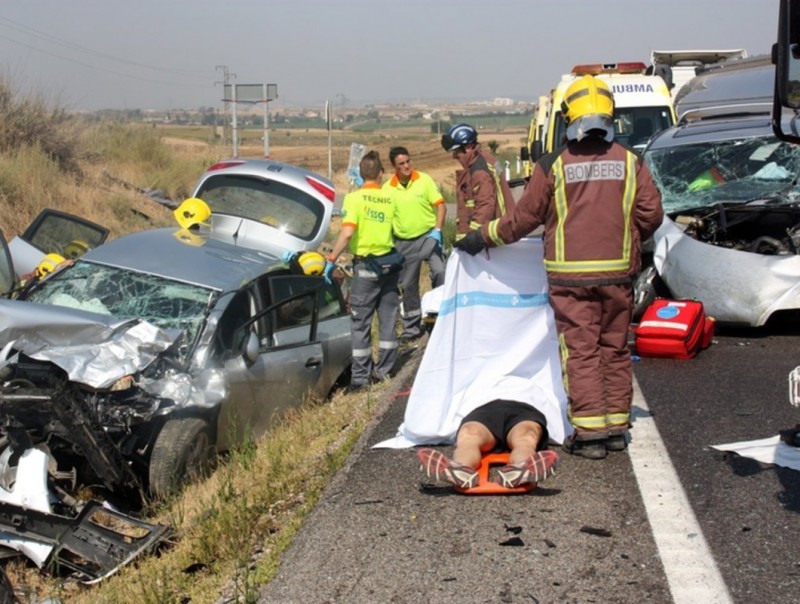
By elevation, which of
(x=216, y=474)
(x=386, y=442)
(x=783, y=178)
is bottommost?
(x=216, y=474)

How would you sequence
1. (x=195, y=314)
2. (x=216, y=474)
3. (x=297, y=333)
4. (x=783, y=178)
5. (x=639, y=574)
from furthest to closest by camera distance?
(x=783, y=178) → (x=297, y=333) → (x=195, y=314) → (x=216, y=474) → (x=639, y=574)

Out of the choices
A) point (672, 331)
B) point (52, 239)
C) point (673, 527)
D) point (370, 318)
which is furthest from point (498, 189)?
point (673, 527)

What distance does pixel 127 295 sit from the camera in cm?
751

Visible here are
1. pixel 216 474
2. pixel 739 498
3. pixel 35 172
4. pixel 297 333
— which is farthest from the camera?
pixel 35 172

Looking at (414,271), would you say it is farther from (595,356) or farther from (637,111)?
(637,111)

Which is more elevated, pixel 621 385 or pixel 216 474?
pixel 621 385

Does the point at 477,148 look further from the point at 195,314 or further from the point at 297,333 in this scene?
the point at 195,314

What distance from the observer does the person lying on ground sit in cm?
473

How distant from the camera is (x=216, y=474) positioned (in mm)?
6422

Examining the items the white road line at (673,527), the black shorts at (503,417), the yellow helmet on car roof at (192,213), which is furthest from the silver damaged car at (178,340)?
the white road line at (673,527)

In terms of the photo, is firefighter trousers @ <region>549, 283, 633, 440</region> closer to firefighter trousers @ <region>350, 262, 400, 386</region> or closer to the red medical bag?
the red medical bag

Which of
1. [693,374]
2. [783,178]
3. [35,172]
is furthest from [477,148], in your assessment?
[35,172]

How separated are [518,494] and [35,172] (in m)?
17.7

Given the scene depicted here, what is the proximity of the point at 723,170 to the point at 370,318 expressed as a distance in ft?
12.0
